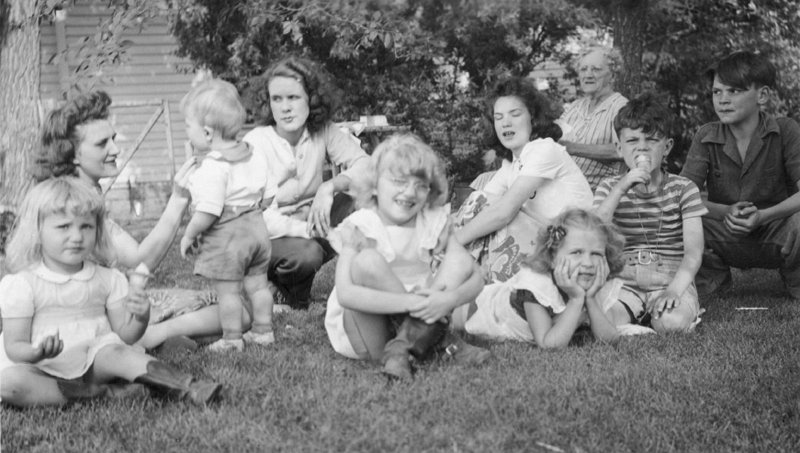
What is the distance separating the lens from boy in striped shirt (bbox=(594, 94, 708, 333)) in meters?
4.58

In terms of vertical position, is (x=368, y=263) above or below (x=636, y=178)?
below

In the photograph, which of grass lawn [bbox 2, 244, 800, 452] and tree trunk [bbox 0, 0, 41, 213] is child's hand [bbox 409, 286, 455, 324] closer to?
grass lawn [bbox 2, 244, 800, 452]

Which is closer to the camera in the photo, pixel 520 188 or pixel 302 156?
pixel 520 188

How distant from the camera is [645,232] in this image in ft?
15.8

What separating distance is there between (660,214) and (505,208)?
804 millimetres

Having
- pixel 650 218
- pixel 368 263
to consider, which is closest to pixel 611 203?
pixel 650 218

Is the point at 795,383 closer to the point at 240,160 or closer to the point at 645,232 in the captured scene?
the point at 645,232

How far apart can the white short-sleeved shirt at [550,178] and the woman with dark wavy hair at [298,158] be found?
89cm

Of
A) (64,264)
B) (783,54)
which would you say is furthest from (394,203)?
(783,54)

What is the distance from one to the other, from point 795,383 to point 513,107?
2.11 m

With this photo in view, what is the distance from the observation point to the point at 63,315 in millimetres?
3416

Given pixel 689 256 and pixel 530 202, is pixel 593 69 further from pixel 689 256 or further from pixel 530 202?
pixel 689 256

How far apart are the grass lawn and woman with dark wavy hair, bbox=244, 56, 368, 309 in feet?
3.72


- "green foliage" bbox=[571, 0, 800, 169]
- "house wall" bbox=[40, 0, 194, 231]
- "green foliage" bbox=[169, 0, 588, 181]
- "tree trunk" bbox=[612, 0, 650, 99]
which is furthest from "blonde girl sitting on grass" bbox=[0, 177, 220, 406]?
"house wall" bbox=[40, 0, 194, 231]
